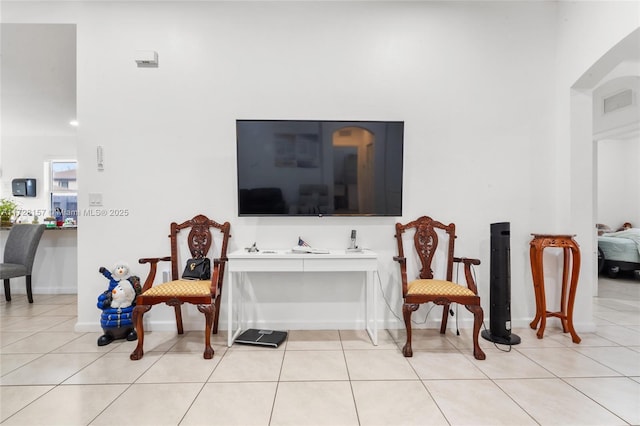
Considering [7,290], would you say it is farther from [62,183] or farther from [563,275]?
[563,275]

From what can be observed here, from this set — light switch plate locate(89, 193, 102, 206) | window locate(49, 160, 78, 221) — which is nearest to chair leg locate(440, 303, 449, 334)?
light switch plate locate(89, 193, 102, 206)

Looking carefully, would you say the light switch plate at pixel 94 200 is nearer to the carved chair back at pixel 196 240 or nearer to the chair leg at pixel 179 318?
the carved chair back at pixel 196 240

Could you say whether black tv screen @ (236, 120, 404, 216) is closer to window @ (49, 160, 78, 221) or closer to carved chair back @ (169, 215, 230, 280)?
carved chair back @ (169, 215, 230, 280)

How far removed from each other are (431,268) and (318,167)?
54.9 inches

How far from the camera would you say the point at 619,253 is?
503 cm

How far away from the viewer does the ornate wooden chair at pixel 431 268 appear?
234 cm

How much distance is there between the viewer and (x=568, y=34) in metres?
2.83

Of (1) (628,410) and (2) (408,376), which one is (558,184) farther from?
(2) (408,376)

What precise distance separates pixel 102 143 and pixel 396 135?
105 inches

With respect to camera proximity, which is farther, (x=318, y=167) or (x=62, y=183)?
(x=62, y=183)

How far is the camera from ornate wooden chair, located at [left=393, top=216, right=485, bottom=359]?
2342 millimetres

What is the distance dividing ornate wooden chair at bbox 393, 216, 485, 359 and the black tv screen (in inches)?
12.3

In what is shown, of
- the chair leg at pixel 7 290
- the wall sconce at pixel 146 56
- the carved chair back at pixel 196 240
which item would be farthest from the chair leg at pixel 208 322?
the chair leg at pixel 7 290

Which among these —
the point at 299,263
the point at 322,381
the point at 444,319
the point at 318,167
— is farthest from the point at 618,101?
the point at 322,381
